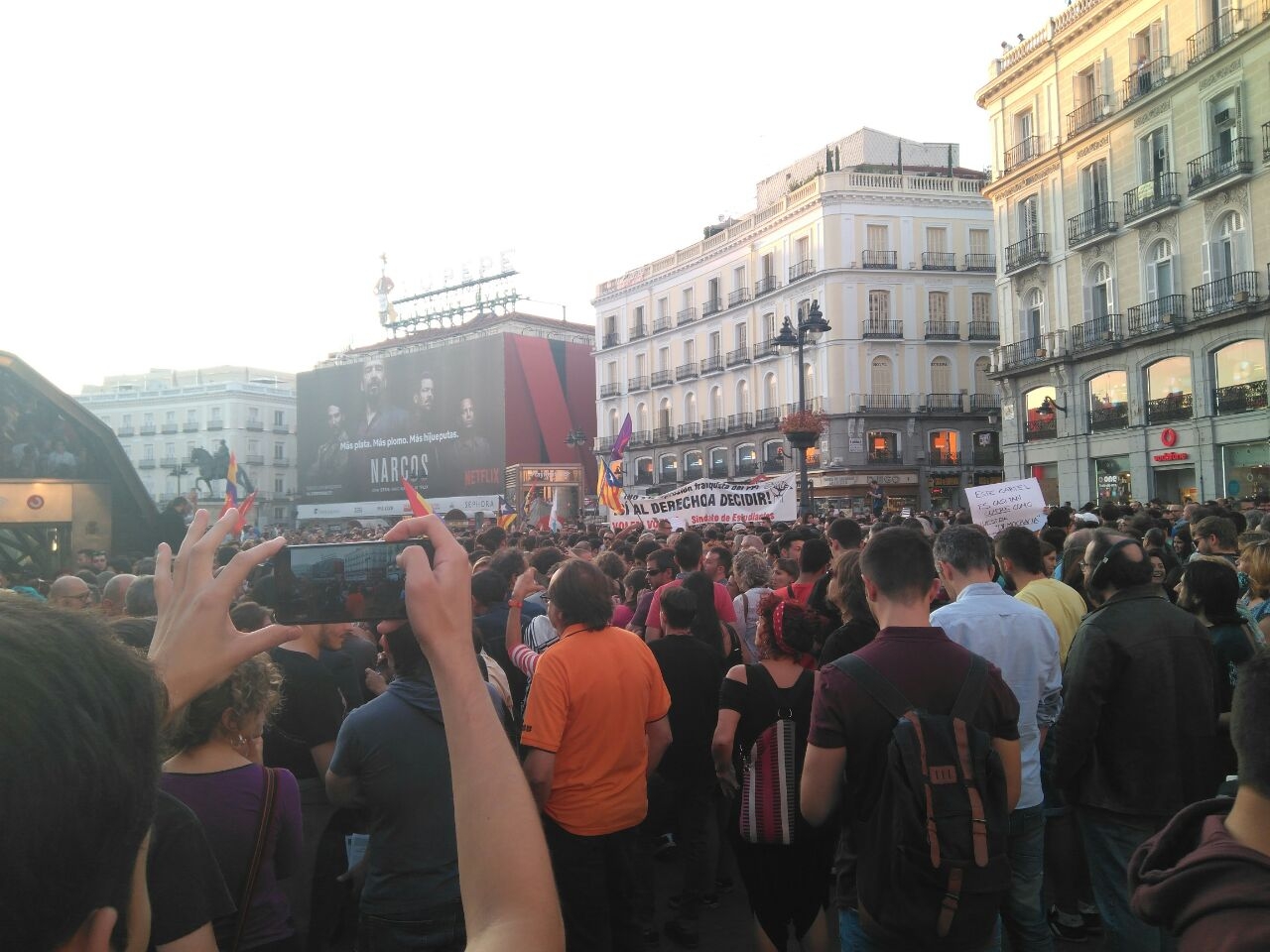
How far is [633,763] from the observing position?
4.04 metres

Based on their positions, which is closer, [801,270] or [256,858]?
[256,858]

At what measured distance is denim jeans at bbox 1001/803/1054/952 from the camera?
3746 mm

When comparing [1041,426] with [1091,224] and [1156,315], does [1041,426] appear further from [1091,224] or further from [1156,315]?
[1091,224]

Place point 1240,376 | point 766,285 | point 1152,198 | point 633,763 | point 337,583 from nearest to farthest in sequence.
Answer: point 337,583 → point 633,763 → point 1240,376 → point 1152,198 → point 766,285

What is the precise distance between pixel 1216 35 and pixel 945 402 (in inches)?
772

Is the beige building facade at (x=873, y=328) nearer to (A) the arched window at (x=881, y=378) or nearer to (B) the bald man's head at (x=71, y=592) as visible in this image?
(A) the arched window at (x=881, y=378)

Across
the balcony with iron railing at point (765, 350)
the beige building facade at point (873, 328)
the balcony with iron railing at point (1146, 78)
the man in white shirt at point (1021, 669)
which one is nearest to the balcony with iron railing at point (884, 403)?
the beige building facade at point (873, 328)

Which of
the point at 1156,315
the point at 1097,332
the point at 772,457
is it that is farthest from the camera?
the point at 772,457

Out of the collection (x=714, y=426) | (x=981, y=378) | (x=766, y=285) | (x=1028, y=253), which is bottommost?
(x=714, y=426)

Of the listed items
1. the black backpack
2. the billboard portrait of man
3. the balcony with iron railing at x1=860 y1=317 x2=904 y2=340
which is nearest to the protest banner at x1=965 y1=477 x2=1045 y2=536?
the black backpack

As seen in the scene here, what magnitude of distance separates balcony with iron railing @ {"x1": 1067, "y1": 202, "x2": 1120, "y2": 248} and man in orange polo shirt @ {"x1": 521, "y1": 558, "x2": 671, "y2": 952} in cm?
2717

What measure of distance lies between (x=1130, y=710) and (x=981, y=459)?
39.1 meters

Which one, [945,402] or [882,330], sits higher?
[882,330]

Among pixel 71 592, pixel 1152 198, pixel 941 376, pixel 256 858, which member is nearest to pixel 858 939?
pixel 256 858
